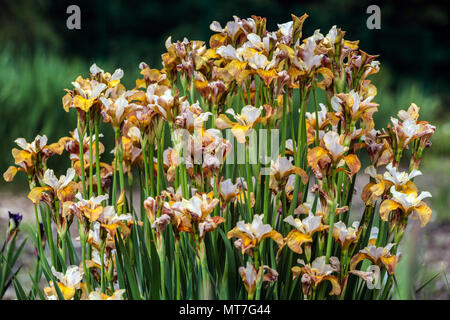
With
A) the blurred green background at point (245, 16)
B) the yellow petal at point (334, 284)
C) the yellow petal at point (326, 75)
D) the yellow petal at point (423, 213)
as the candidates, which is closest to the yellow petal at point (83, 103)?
the yellow petal at point (326, 75)

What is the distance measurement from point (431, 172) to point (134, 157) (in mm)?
5391

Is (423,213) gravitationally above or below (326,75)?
below

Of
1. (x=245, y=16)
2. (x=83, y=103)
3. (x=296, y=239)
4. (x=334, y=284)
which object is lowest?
(x=334, y=284)

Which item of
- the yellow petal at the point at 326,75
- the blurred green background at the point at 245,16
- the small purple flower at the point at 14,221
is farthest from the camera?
the blurred green background at the point at 245,16

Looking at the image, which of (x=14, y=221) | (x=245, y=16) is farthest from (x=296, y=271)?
(x=245, y=16)

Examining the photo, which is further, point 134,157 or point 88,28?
point 88,28

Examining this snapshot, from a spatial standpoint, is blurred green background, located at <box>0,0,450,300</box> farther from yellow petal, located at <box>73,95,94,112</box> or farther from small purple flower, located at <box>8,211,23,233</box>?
yellow petal, located at <box>73,95,94,112</box>

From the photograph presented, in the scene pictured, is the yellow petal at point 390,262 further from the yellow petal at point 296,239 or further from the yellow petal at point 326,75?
the yellow petal at point 326,75

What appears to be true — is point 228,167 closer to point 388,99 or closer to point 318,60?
point 318,60

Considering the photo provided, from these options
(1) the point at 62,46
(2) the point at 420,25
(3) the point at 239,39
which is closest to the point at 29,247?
(3) the point at 239,39

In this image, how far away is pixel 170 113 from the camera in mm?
1101

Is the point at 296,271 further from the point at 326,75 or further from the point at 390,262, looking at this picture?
the point at 326,75

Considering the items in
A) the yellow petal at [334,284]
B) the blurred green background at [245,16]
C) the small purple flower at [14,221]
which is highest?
the blurred green background at [245,16]

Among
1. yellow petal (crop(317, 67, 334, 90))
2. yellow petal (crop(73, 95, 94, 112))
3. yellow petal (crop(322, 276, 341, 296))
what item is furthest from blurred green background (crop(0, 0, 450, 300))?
yellow petal (crop(73, 95, 94, 112))
